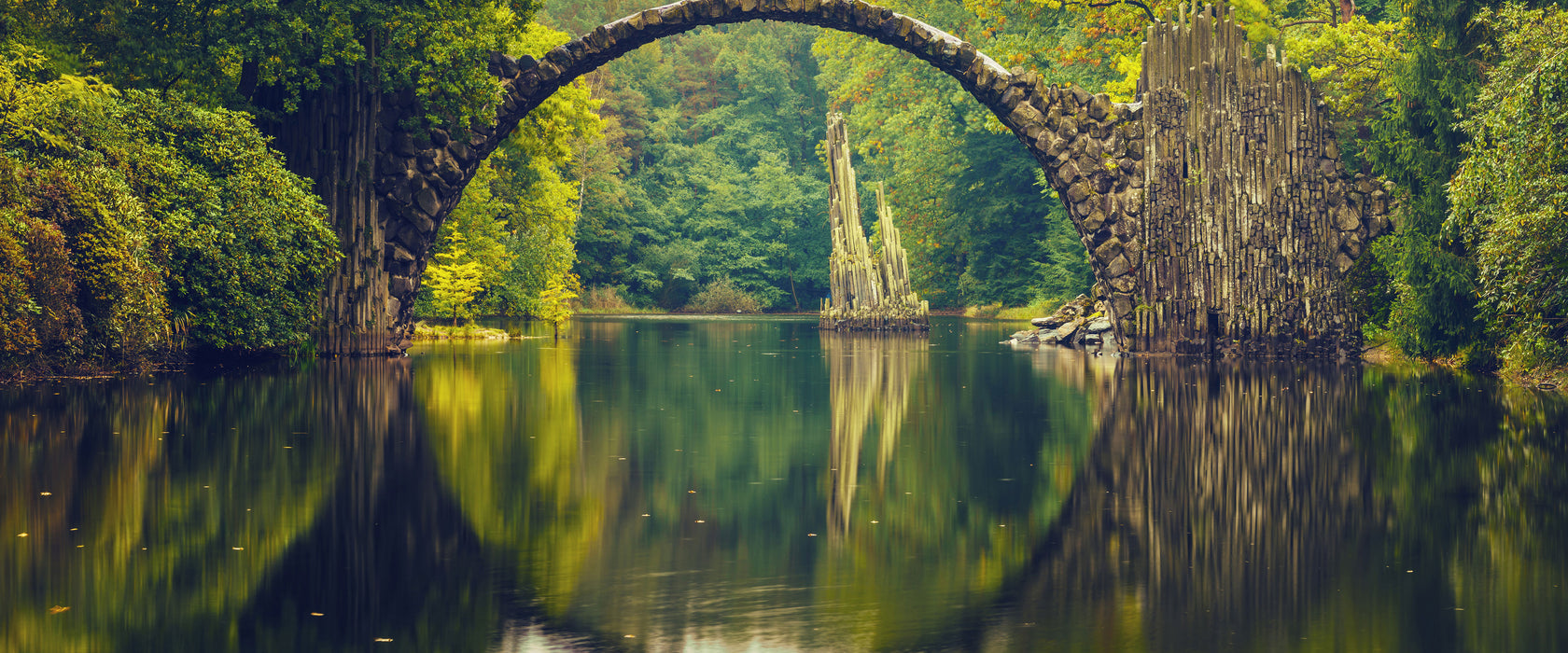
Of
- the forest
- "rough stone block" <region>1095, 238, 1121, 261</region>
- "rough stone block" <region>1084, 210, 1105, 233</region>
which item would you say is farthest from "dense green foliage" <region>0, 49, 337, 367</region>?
"rough stone block" <region>1095, 238, 1121, 261</region>

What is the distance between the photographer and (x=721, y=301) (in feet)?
220

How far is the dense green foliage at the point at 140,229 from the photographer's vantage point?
1580 centimetres

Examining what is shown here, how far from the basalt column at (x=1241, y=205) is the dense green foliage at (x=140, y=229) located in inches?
512

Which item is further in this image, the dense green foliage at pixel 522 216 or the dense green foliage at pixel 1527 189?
the dense green foliage at pixel 522 216

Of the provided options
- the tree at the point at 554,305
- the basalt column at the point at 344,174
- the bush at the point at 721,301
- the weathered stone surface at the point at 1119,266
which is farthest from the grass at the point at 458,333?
the bush at the point at 721,301

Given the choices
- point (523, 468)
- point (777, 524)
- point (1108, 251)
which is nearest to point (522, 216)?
point (1108, 251)

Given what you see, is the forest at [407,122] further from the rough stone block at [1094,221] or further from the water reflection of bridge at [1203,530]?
the water reflection of bridge at [1203,530]

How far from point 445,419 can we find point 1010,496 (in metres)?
6.09

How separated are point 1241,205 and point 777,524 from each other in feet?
57.2

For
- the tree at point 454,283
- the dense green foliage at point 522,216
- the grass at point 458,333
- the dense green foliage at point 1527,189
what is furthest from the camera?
the grass at point 458,333

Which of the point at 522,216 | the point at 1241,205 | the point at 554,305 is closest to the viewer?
the point at 1241,205

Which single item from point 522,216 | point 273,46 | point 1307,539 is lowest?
point 1307,539

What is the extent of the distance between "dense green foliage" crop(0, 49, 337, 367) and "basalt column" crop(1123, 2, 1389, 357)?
512 inches

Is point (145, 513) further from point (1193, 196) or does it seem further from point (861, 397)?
point (1193, 196)
